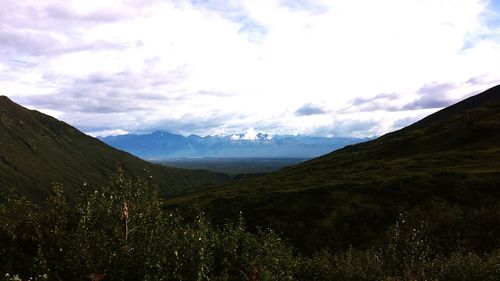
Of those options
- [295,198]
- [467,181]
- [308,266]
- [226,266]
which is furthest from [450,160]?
[226,266]

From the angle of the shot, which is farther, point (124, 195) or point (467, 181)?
point (467, 181)

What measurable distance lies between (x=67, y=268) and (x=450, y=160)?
10028 centimetres

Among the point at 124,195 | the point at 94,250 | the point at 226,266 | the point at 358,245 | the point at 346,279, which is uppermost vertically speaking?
the point at 124,195

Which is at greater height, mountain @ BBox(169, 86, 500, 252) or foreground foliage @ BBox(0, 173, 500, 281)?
foreground foliage @ BBox(0, 173, 500, 281)

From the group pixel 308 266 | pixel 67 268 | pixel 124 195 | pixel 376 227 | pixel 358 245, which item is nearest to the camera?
pixel 67 268

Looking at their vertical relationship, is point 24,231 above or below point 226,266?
above

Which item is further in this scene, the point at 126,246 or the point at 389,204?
the point at 389,204

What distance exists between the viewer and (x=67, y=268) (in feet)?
65.1

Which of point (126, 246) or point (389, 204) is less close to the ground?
point (126, 246)

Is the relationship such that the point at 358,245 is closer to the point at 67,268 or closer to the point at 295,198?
the point at 295,198

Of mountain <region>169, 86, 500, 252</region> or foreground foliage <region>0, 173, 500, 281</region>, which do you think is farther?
mountain <region>169, 86, 500, 252</region>

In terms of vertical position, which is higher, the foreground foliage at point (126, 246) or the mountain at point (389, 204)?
the foreground foliage at point (126, 246)

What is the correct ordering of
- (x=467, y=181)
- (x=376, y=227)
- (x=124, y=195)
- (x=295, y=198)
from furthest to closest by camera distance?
(x=295, y=198)
(x=467, y=181)
(x=376, y=227)
(x=124, y=195)

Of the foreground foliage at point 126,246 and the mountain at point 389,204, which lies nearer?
the foreground foliage at point 126,246
